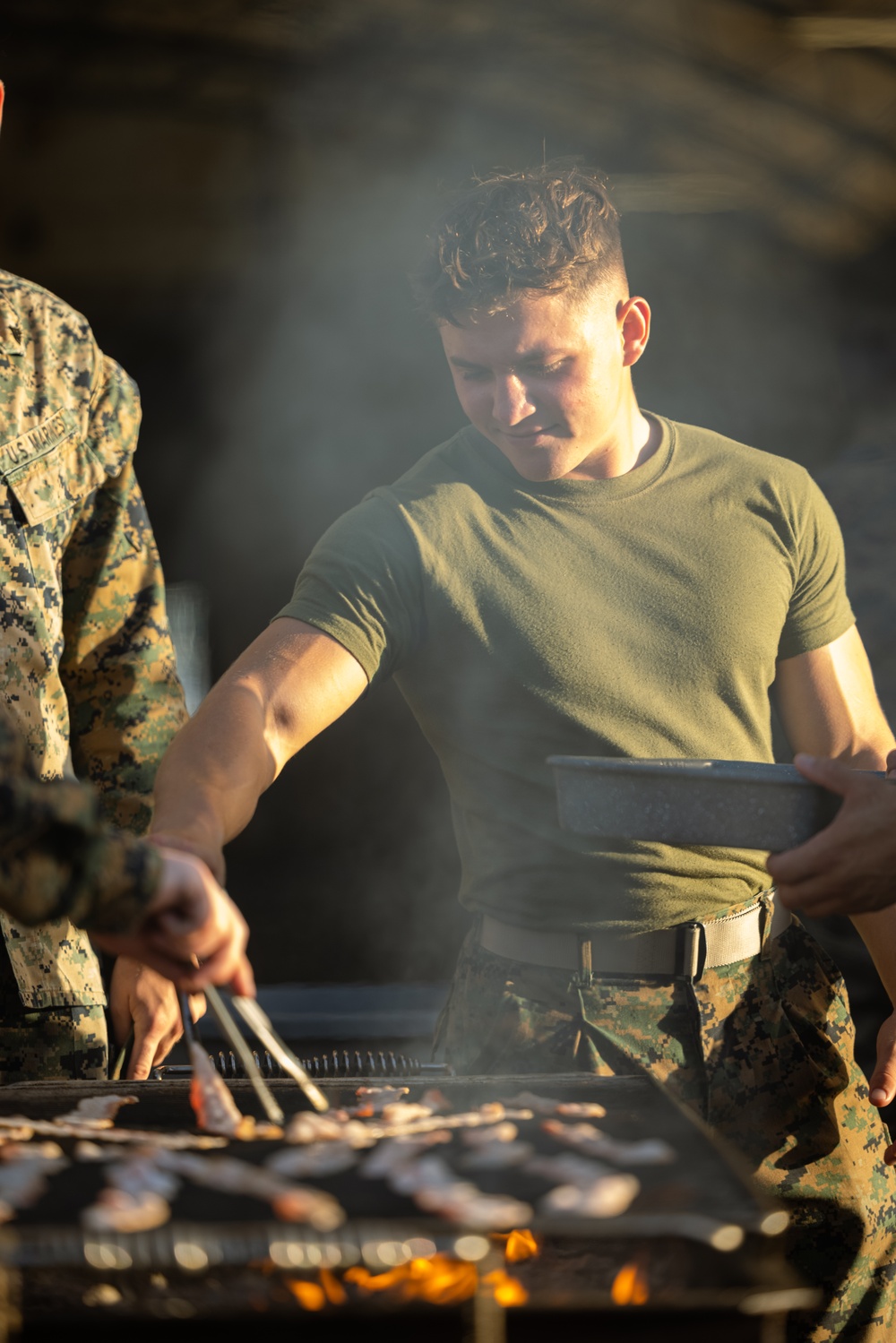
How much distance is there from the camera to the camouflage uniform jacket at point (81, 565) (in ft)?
5.85

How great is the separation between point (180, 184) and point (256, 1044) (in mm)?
2790

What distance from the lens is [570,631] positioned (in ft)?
5.96

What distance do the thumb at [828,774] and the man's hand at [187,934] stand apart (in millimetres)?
706

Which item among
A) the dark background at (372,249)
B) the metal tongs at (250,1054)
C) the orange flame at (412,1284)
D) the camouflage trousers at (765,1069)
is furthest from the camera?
the dark background at (372,249)

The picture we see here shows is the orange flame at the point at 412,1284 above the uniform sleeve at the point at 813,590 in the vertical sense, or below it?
below

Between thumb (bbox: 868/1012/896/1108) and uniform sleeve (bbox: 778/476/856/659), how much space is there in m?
0.60

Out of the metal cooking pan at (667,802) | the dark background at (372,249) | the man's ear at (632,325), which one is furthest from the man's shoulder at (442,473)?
the dark background at (372,249)

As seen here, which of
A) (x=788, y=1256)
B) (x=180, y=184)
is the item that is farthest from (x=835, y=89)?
(x=788, y=1256)

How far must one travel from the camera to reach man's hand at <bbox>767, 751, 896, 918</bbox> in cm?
145

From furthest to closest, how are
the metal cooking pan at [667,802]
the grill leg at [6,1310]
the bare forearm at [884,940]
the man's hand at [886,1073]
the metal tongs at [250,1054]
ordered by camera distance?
the bare forearm at [884,940] < the man's hand at [886,1073] < the metal cooking pan at [667,802] < the metal tongs at [250,1054] < the grill leg at [6,1310]

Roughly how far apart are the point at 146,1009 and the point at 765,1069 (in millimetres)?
884

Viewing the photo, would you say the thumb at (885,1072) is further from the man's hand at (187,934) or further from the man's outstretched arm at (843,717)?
the man's hand at (187,934)

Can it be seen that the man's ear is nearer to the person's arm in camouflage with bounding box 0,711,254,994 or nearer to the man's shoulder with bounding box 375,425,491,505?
the man's shoulder with bounding box 375,425,491,505

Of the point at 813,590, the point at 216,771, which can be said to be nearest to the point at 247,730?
the point at 216,771
